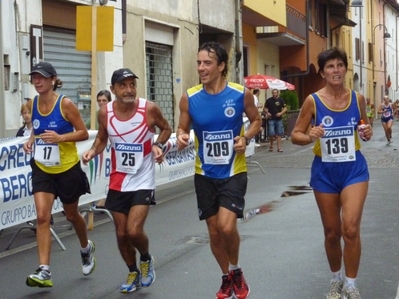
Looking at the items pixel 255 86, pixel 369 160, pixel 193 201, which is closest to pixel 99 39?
pixel 193 201

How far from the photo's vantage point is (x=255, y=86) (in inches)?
1213

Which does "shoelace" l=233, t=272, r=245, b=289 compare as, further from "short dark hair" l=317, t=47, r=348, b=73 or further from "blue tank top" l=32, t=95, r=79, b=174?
"blue tank top" l=32, t=95, r=79, b=174

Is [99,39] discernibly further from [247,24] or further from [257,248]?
[247,24]

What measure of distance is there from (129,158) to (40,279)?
121 cm

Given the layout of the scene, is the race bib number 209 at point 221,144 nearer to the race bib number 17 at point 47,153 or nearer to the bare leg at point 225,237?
the bare leg at point 225,237

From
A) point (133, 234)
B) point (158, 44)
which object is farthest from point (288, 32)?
point (133, 234)

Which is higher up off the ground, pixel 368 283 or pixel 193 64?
pixel 193 64

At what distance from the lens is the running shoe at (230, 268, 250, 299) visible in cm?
648

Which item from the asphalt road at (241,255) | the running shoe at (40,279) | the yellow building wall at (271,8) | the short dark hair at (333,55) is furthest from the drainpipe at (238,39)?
the short dark hair at (333,55)

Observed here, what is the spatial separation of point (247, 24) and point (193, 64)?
852 cm

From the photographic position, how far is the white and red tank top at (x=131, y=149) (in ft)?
23.1

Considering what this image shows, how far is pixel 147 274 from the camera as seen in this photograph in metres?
7.19

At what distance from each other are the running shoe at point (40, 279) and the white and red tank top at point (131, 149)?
0.88 m

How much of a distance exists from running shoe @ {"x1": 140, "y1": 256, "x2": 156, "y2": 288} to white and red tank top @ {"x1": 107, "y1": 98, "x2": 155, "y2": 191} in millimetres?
643
